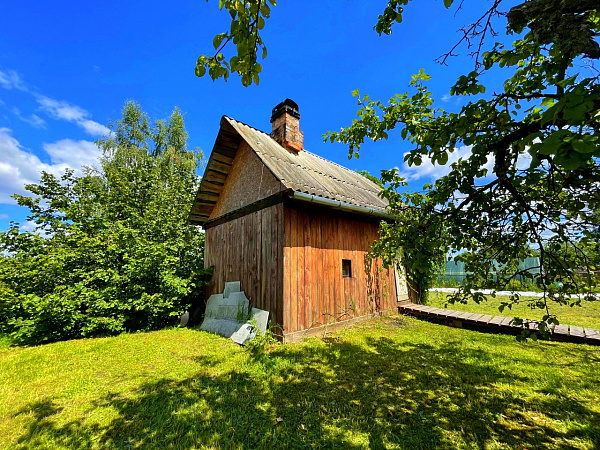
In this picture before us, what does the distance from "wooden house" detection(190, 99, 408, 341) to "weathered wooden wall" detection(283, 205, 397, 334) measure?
0.07ft

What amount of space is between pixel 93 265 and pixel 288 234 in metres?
5.91

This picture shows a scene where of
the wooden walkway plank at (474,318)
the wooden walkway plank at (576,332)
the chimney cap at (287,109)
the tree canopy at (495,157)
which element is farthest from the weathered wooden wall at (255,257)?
Answer: the wooden walkway plank at (576,332)

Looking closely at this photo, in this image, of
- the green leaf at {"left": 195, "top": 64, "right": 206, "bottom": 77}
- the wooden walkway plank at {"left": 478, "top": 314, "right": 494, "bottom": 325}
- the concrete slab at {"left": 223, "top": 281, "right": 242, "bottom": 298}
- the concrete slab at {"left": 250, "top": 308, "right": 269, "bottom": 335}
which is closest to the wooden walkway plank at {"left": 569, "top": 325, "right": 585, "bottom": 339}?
the wooden walkway plank at {"left": 478, "top": 314, "right": 494, "bottom": 325}

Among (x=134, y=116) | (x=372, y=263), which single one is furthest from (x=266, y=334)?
(x=134, y=116)

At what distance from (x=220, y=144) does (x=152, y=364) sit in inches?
226

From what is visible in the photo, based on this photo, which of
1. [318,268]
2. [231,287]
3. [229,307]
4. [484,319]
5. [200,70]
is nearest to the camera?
[200,70]

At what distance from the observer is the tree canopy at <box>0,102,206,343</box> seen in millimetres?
5809

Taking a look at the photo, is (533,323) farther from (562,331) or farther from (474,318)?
(474,318)

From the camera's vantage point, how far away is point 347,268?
257 inches

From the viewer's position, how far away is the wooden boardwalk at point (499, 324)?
4705 millimetres

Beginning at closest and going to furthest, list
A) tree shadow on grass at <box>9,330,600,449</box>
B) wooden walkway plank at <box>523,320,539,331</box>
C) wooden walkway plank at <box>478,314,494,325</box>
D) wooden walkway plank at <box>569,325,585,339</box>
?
tree shadow on grass at <box>9,330,600,449</box> → wooden walkway plank at <box>523,320,539,331</box> → wooden walkway plank at <box>569,325,585,339</box> → wooden walkway plank at <box>478,314,494,325</box>

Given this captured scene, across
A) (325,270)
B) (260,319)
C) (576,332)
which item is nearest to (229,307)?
(260,319)

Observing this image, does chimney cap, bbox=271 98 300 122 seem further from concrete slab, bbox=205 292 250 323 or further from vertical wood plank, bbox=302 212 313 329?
concrete slab, bbox=205 292 250 323

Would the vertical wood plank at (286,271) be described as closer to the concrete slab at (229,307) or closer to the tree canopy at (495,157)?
the concrete slab at (229,307)
